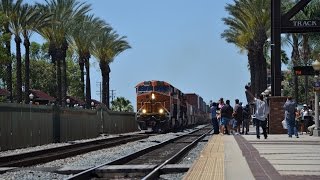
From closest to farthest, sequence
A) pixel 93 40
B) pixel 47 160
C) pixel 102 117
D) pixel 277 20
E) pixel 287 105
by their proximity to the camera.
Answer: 1. pixel 47 160
2. pixel 287 105
3. pixel 277 20
4. pixel 102 117
5. pixel 93 40

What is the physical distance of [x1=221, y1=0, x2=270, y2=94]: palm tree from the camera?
48344 millimetres

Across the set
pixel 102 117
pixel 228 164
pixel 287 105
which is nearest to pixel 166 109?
pixel 102 117

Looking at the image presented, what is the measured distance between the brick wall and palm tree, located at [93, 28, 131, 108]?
3601cm

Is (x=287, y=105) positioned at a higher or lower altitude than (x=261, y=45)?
lower

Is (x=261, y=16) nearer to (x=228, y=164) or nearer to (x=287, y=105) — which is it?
(x=287, y=105)

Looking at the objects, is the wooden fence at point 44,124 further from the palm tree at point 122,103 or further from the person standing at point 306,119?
the palm tree at point 122,103

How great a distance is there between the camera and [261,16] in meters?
48.6

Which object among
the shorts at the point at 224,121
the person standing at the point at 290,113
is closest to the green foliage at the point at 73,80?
the shorts at the point at 224,121

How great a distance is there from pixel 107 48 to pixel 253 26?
69.0ft

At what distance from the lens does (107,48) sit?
66.1 m

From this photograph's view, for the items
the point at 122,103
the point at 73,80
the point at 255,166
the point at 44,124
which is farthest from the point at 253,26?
the point at 122,103

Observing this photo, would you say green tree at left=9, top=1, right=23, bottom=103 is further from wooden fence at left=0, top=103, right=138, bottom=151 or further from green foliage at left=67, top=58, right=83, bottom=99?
green foliage at left=67, top=58, right=83, bottom=99

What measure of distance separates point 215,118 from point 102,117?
506 inches

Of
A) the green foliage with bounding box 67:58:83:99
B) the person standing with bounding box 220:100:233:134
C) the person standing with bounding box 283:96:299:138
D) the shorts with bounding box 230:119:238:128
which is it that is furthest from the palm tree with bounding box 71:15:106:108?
the green foliage with bounding box 67:58:83:99
